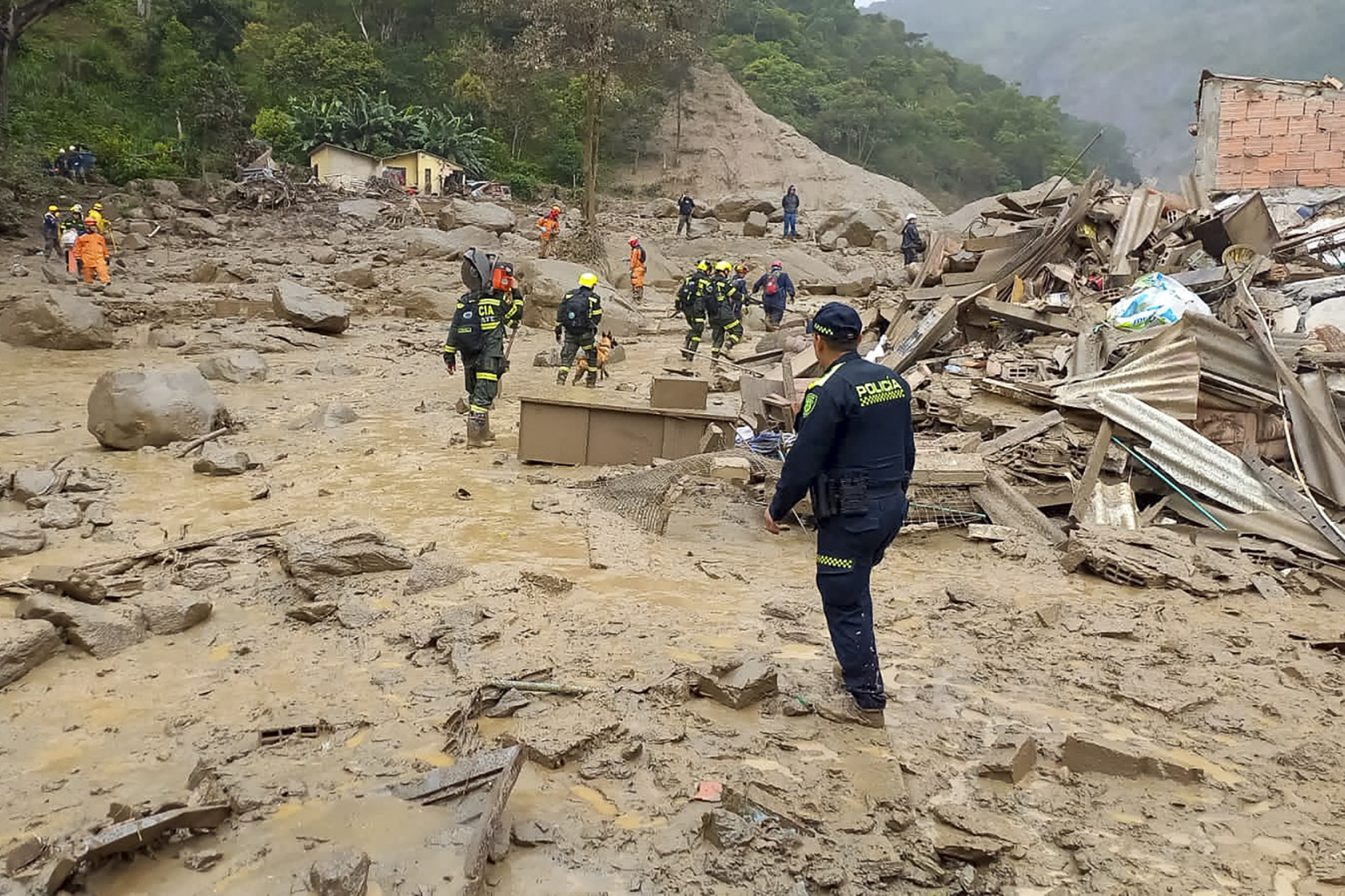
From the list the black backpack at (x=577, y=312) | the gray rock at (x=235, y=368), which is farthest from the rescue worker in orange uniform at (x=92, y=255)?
the black backpack at (x=577, y=312)

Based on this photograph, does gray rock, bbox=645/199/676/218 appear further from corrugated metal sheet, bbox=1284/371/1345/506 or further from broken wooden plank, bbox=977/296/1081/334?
corrugated metal sheet, bbox=1284/371/1345/506

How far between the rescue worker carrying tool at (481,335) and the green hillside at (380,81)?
43.1 feet

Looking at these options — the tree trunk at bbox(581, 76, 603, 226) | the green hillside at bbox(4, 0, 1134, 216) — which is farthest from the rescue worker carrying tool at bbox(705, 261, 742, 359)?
the green hillside at bbox(4, 0, 1134, 216)

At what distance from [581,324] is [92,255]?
1023 cm

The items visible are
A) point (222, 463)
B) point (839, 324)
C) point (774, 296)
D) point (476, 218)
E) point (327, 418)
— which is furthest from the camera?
point (476, 218)

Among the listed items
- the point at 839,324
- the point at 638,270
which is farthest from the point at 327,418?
the point at 638,270

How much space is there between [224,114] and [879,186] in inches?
945

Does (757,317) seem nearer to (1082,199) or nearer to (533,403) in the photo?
(1082,199)

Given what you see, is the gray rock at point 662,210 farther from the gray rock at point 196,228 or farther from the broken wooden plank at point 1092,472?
the broken wooden plank at point 1092,472

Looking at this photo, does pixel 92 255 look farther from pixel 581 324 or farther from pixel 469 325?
pixel 469 325

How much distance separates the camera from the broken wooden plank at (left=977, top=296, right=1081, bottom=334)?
366 inches

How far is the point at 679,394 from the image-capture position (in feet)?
24.5

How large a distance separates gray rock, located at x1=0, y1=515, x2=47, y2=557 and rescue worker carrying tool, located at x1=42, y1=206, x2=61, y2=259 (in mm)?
15146

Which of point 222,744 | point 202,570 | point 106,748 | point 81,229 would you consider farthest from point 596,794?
point 81,229
